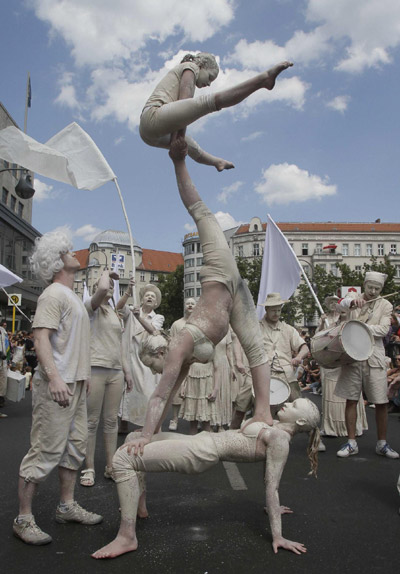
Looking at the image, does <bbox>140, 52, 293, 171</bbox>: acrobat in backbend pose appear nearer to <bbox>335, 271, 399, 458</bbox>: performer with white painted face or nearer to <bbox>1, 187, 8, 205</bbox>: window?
<bbox>335, 271, 399, 458</bbox>: performer with white painted face

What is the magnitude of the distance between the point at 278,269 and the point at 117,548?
5667 mm

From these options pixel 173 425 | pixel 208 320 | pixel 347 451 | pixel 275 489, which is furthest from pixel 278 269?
pixel 275 489

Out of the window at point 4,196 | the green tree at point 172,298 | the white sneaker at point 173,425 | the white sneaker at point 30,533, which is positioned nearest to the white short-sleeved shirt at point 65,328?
the white sneaker at point 30,533

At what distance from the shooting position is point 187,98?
3.40m

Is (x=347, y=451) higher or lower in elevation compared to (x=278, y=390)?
lower

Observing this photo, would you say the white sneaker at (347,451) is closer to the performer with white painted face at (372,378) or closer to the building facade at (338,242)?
the performer with white painted face at (372,378)

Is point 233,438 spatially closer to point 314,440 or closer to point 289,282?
point 314,440

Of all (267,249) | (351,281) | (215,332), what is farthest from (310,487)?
(351,281)

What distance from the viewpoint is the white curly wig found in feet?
12.3

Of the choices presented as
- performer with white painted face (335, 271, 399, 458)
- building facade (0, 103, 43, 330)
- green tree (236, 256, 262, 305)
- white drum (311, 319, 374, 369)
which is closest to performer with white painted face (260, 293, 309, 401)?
white drum (311, 319, 374, 369)

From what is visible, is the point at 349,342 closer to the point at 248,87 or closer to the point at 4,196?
the point at 248,87

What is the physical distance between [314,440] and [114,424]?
220cm

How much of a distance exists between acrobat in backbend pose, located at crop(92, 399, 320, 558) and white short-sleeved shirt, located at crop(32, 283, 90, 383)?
0.72 m

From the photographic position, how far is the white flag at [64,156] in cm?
532
